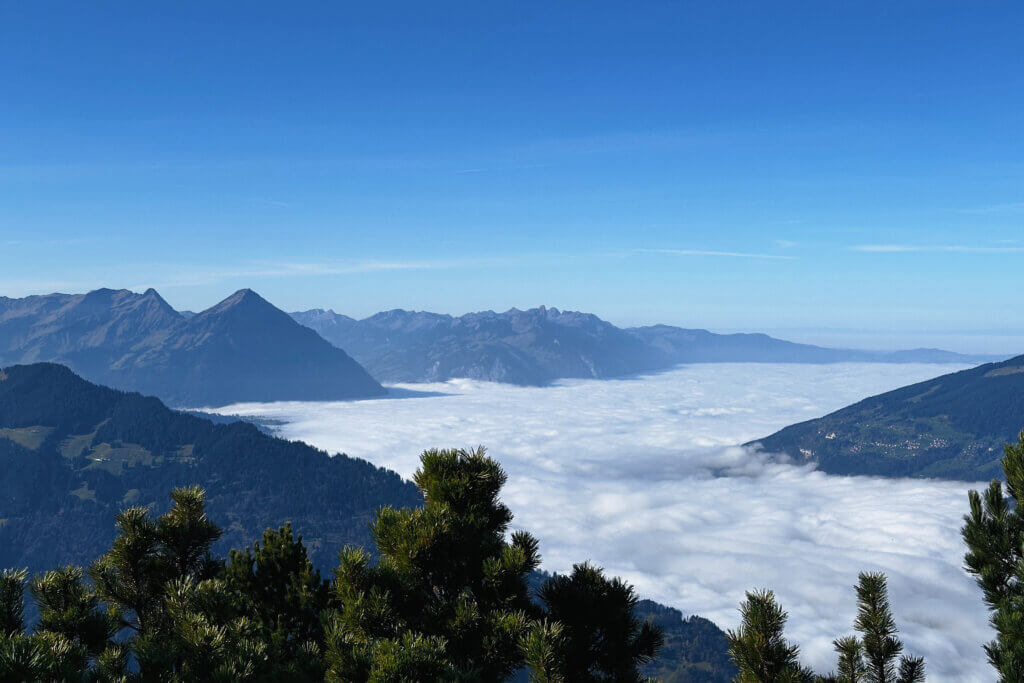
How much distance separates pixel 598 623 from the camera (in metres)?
15.6

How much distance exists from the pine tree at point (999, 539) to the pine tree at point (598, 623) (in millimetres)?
7658

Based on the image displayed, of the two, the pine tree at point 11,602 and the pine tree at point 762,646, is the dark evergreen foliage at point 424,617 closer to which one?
the pine tree at point 11,602

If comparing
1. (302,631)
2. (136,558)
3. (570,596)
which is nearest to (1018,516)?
(570,596)

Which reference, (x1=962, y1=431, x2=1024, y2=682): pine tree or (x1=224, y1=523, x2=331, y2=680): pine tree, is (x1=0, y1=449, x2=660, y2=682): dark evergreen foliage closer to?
(x1=962, y1=431, x2=1024, y2=682): pine tree

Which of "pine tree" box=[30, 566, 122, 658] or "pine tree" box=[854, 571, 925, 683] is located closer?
"pine tree" box=[30, 566, 122, 658]

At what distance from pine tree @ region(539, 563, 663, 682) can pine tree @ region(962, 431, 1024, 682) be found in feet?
25.1

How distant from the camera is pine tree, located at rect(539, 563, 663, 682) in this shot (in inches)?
611

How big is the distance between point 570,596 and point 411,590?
393cm

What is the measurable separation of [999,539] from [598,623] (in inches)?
381

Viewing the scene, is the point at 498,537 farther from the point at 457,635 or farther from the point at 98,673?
the point at 98,673

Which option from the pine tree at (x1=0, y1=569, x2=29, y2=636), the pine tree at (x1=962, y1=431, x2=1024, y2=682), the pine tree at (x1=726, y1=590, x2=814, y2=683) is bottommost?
the pine tree at (x1=726, y1=590, x2=814, y2=683)

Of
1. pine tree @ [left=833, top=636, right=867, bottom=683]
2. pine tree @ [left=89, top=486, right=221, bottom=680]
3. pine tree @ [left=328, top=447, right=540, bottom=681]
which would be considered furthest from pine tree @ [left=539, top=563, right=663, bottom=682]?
pine tree @ [left=89, top=486, right=221, bottom=680]

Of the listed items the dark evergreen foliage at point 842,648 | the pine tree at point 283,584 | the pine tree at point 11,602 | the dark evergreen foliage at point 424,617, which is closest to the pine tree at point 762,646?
the dark evergreen foliage at point 842,648

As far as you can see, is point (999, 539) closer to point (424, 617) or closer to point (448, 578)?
Result: point (448, 578)
